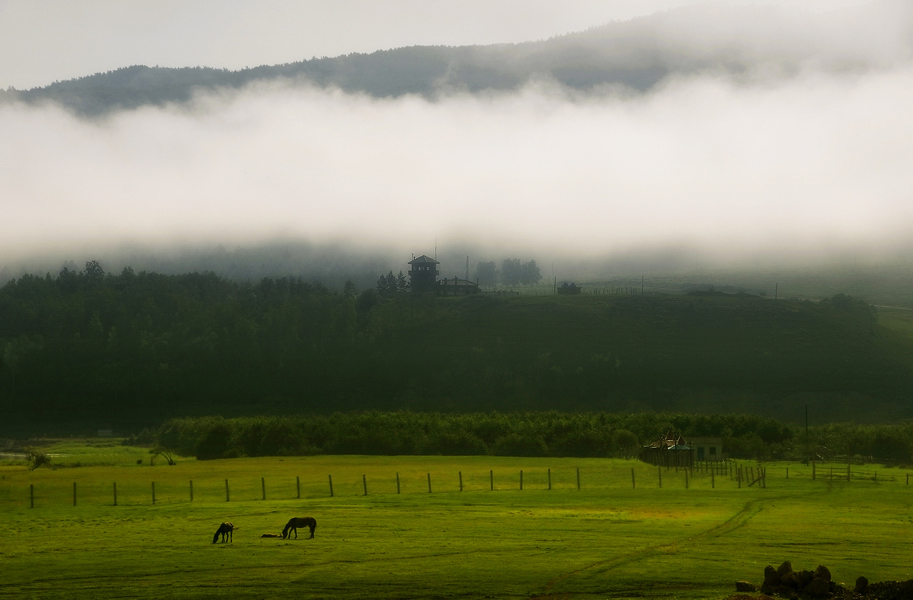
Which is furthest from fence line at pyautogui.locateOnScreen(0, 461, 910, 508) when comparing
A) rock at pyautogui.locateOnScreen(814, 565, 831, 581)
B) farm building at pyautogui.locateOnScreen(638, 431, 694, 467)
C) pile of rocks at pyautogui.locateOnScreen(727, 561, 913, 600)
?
rock at pyautogui.locateOnScreen(814, 565, 831, 581)

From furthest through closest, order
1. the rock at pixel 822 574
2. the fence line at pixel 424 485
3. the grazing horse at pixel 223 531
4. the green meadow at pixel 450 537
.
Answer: the fence line at pixel 424 485, the grazing horse at pixel 223 531, the green meadow at pixel 450 537, the rock at pixel 822 574

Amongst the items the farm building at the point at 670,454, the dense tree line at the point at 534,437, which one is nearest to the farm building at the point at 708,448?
the dense tree line at the point at 534,437

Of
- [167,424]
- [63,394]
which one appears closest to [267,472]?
[167,424]

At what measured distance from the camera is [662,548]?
131 feet

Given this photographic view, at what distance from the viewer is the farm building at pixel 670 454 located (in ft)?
319

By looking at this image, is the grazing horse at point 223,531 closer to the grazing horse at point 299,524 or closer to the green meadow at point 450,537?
the green meadow at point 450,537

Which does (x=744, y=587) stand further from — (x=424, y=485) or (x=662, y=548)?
(x=424, y=485)

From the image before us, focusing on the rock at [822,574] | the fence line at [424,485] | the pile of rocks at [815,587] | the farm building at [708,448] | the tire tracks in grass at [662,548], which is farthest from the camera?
the farm building at [708,448]

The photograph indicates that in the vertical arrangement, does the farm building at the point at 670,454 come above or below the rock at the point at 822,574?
below

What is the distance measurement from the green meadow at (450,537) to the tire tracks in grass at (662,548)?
99 millimetres

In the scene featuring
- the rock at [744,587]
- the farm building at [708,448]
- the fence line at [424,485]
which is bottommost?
the farm building at [708,448]

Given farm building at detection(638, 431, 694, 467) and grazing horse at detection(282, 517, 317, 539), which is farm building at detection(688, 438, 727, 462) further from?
grazing horse at detection(282, 517, 317, 539)

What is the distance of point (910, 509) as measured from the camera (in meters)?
56.1

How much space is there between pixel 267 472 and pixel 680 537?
2149 inches
